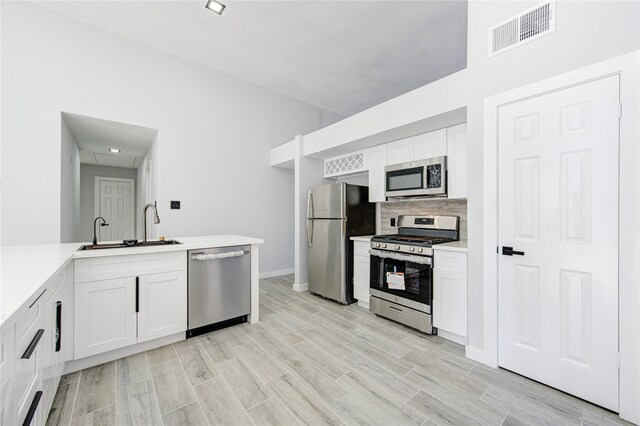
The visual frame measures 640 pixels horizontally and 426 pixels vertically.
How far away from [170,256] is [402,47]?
3698 mm

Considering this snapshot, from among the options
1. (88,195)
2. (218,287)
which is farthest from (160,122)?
(88,195)

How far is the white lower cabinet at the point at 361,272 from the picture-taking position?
336cm

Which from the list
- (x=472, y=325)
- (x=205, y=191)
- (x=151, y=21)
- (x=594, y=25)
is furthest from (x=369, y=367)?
(x=151, y=21)

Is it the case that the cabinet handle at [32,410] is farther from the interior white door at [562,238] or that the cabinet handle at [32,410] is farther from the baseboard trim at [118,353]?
the interior white door at [562,238]

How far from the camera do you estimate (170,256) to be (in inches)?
93.7

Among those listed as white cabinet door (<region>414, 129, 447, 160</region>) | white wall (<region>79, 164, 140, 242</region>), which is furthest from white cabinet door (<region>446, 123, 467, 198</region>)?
white wall (<region>79, 164, 140, 242</region>)

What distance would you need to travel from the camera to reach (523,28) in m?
1.95

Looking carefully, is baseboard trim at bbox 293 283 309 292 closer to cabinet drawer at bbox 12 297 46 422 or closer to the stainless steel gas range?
the stainless steel gas range

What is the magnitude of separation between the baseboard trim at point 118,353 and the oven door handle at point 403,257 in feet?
7.01

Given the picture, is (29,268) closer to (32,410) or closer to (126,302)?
(32,410)

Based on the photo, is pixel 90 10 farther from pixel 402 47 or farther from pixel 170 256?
pixel 402 47

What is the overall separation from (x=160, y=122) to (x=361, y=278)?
11.5 feet

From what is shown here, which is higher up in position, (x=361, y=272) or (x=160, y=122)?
(x=160, y=122)

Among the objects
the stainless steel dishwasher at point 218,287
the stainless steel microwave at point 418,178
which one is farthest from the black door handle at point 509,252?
the stainless steel dishwasher at point 218,287
